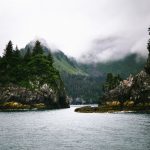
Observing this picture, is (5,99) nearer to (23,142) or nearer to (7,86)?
(7,86)

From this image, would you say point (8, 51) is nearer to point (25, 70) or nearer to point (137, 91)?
point (25, 70)

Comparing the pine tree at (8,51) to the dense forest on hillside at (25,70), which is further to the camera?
the pine tree at (8,51)

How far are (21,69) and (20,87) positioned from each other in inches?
441

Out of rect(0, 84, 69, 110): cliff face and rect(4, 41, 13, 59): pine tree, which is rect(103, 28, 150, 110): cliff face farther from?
rect(4, 41, 13, 59): pine tree

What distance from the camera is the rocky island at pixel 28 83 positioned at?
151887mm

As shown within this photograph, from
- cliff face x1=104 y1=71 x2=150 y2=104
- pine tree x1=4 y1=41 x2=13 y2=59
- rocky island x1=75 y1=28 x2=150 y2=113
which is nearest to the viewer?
rocky island x1=75 y1=28 x2=150 y2=113

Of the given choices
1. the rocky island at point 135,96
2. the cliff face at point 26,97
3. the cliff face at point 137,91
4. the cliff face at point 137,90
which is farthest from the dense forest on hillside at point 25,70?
the cliff face at point 137,91

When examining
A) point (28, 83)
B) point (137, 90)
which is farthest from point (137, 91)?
point (28, 83)

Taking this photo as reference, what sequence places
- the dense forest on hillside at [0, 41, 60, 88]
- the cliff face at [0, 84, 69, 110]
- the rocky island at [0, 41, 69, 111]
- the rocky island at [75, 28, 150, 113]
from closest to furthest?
the rocky island at [75, 28, 150, 113] < the cliff face at [0, 84, 69, 110] < the rocky island at [0, 41, 69, 111] < the dense forest on hillside at [0, 41, 60, 88]

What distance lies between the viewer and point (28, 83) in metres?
160

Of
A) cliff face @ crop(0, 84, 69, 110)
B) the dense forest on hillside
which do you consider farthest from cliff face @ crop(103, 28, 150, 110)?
the dense forest on hillside

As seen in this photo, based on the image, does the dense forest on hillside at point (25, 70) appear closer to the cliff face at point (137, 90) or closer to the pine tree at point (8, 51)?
the pine tree at point (8, 51)

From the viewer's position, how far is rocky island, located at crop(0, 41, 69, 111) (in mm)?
151887

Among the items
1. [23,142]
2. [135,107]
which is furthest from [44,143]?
[135,107]
